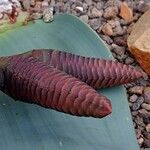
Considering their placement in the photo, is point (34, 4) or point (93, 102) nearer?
point (93, 102)

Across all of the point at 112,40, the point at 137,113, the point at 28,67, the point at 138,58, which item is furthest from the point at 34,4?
the point at 28,67

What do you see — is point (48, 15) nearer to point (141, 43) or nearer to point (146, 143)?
point (141, 43)

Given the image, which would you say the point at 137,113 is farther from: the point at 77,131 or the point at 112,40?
the point at 77,131

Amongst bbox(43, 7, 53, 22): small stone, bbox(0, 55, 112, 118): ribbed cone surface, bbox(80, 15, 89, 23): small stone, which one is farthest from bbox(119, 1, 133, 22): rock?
bbox(0, 55, 112, 118): ribbed cone surface

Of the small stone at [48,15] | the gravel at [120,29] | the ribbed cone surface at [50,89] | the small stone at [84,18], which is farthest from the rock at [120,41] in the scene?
the ribbed cone surface at [50,89]

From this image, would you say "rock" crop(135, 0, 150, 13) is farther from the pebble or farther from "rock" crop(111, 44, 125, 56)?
the pebble

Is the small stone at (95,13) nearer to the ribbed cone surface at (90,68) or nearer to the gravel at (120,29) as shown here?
the gravel at (120,29)
